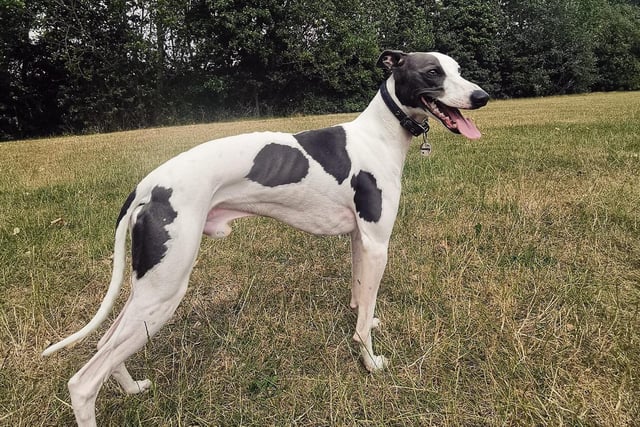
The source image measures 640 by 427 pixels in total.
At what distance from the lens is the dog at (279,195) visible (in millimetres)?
1761

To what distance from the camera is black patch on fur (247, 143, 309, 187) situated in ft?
6.82

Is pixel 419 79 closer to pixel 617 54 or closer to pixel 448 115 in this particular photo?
pixel 448 115

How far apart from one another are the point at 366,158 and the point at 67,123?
21763 millimetres

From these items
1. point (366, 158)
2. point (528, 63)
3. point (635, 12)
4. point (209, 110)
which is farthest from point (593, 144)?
point (635, 12)

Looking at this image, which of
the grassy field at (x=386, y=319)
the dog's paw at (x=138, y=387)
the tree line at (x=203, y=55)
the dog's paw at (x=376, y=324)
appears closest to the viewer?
the grassy field at (x=386, y=319)

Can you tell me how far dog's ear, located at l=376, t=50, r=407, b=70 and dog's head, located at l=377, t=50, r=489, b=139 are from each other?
0.03 m

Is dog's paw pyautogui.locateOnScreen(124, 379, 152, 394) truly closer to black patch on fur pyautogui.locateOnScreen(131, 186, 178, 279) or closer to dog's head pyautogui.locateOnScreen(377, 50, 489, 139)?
black patch on fur pyautogui.locateOnScreen(131, 186, 178, 279)

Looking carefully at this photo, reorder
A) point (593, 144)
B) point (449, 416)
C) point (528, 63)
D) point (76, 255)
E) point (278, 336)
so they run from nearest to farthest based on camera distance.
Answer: point (449, 416)
point (278, 336)
point (76, 255)
point (593, 144)
point (528, 63)

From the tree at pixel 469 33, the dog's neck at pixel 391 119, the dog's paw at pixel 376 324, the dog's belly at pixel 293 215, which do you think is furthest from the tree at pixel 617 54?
the dog's belly at pixel 293 215

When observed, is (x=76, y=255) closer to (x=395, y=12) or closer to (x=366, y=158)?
(x=366, y=158)

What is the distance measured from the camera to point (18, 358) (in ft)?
7.23

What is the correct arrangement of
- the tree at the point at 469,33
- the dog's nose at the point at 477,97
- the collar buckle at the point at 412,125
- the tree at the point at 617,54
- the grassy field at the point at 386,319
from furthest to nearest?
the tree at the point at 617,54 < the tree at the point at 469,33 < the collar buckle at the point at 412,125 < the dog's nose at the point at 477,97 < the grassy field at the point at 386,319

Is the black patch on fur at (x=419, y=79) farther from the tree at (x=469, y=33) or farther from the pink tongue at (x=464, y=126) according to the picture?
the tree at (x=469, y=33)

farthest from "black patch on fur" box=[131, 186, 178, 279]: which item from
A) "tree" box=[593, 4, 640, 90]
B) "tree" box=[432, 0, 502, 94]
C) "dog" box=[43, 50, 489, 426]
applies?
"tree" box=[593, 4, 640, 90]
